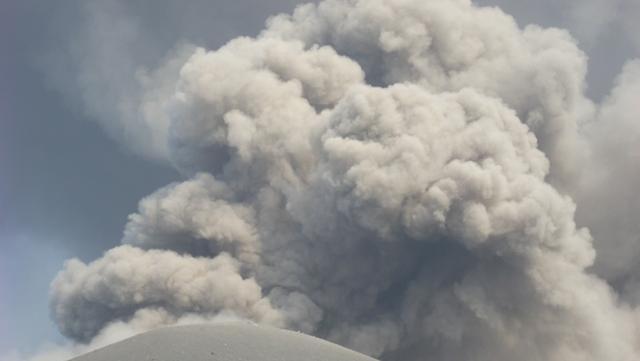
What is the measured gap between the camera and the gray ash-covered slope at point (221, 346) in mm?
37562

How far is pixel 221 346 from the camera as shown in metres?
38.9

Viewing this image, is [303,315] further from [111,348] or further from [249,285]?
[111,348]

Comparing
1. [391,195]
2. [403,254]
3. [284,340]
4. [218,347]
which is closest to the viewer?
[218,347]

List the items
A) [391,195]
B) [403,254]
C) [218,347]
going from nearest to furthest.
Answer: [218,347] → [391,195] → [403,254]

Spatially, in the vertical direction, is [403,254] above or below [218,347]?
above

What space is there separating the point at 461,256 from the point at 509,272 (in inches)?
109

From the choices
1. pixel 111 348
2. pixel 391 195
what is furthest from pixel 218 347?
pixel 391 195

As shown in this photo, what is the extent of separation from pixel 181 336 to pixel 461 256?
18.7m

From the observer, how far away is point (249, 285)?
51.1m

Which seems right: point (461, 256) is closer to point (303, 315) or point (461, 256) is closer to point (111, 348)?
point (303, 315)

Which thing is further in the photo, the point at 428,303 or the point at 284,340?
the point at 428,303

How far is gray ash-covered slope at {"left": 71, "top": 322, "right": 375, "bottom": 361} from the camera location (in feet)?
123

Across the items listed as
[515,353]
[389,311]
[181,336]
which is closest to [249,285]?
[389,311]

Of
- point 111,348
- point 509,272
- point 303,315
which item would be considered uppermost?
point 509,272
